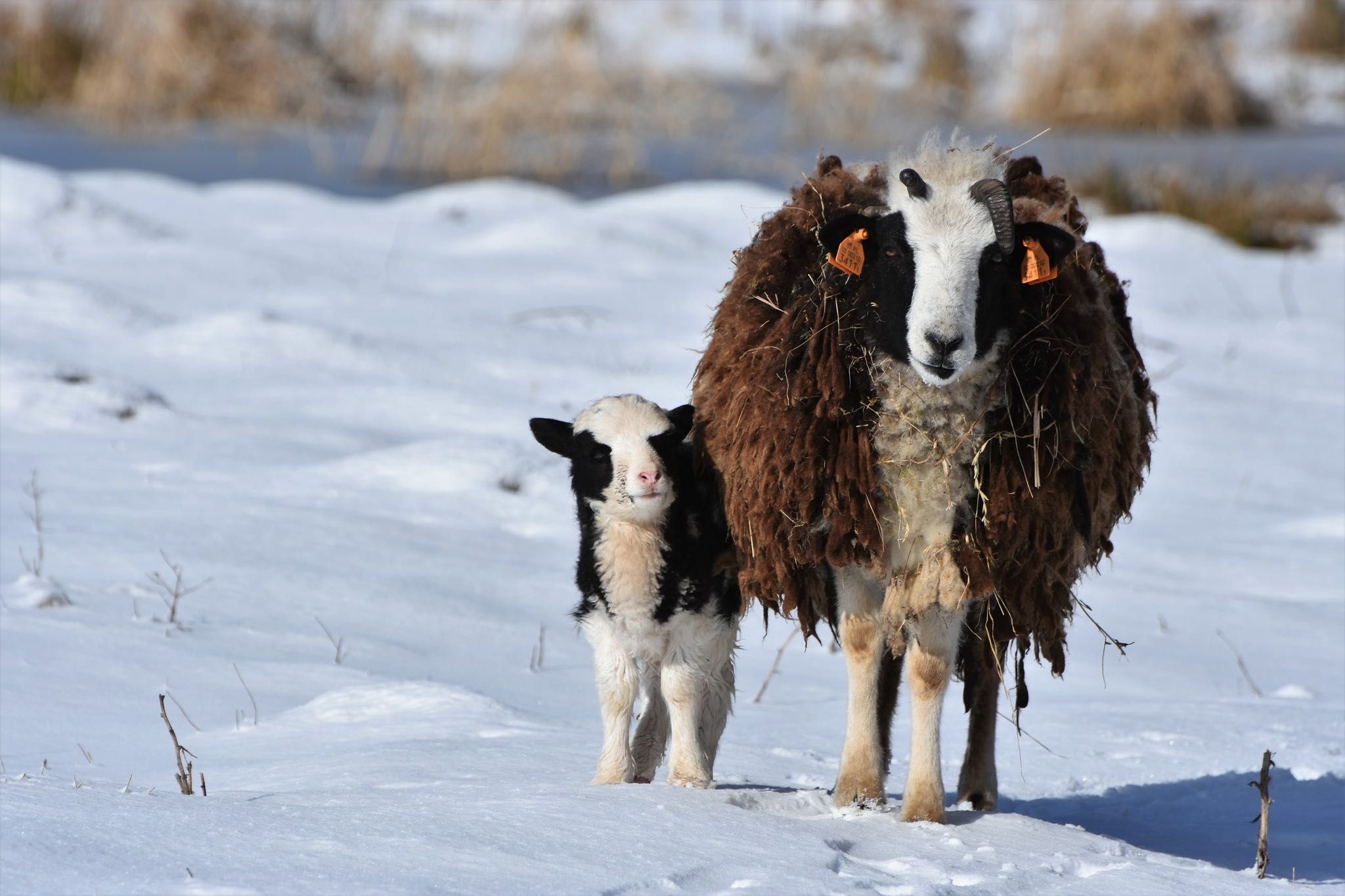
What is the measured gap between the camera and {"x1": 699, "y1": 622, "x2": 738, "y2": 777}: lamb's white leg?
14.1 ft

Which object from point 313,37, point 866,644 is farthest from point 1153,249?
point 313,37

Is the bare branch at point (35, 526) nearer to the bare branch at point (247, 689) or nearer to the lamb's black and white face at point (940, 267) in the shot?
the bare branch at point (247, 689)

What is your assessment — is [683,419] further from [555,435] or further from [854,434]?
[854,434]

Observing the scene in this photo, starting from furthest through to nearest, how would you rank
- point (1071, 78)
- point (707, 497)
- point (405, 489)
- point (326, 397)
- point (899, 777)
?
point (1071, 78), point (326, 397), point (405, 489), point (899, 777), point (707, 497)

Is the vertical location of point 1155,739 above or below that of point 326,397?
below

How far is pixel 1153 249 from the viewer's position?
13.5 meters

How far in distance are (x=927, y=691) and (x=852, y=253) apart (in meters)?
1.20

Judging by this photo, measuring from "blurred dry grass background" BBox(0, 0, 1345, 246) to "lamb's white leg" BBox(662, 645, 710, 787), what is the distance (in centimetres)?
1267

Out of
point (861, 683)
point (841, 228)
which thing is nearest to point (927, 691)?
point (861, 683)

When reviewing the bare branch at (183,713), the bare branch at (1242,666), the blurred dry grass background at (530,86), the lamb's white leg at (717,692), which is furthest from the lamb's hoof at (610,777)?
the blurred dry grass background at (530,86)

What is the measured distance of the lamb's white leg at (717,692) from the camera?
169 inches

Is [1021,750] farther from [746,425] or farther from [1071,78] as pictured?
[1071,78]

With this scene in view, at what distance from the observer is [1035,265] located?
3.92 m

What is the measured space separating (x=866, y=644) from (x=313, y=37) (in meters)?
18.6
